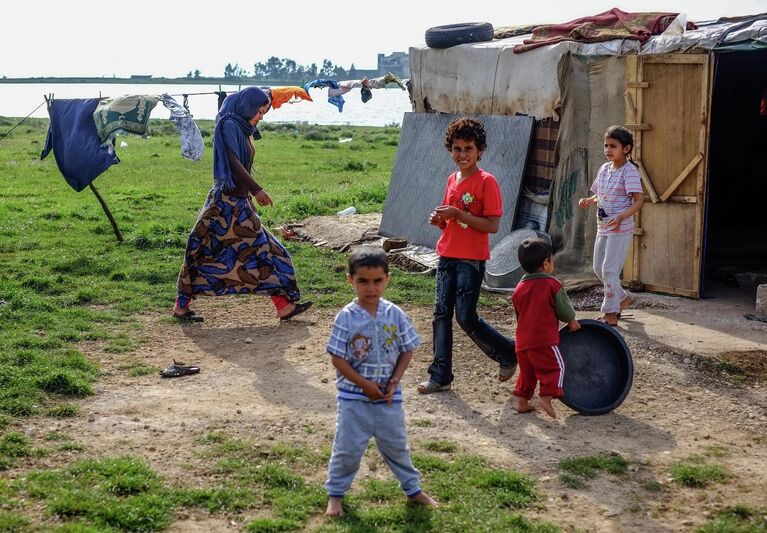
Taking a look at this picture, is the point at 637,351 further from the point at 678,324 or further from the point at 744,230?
the point at 744,230

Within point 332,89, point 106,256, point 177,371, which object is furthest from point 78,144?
point 177,371

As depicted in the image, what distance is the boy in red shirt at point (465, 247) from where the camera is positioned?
19.9ft

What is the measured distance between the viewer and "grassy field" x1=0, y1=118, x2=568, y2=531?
457 cm

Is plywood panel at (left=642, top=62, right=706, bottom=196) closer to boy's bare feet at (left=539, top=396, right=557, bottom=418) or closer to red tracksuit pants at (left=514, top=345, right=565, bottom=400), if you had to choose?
red tracksuit pants at (left=514, top=345, right=565, bottom=400)

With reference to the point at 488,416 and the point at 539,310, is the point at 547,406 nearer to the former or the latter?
the point at 488,416

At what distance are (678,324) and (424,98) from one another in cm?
524

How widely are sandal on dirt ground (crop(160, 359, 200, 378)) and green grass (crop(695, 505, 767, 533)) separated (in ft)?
12.4

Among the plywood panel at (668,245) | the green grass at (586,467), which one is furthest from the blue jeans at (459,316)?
the plywood panel at (668,245)

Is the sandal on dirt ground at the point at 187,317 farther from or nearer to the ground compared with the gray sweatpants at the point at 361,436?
nearer to the ground

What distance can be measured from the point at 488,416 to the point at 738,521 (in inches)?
73.7

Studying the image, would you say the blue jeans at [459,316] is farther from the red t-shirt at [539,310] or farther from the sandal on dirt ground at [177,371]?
the sandal on dirt ground at [177,371]

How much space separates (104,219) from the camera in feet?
46.9

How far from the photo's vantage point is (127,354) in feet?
25.0

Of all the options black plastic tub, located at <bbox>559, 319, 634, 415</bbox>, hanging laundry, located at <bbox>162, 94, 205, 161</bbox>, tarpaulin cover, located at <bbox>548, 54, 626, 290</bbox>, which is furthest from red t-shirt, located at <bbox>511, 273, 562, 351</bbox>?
hanging laundry, located at <bbox>162, 94, 205, 161</bbox>
